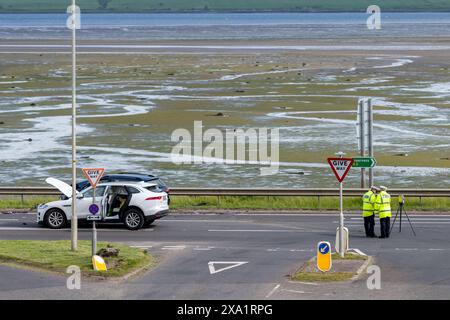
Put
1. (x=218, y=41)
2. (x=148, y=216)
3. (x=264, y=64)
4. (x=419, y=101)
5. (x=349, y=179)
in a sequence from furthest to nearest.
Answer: (x=218, y=41) → (x=264, y=64) → (x=419, y=101) → (x=349, y=179) → (x=148, y=216)

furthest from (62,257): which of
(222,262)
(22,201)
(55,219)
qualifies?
(22,201)

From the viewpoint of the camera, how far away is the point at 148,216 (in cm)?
3647

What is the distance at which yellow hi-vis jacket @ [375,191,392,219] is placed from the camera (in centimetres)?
3419

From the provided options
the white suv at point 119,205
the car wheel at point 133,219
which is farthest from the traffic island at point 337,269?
the car wheel at point 133,219

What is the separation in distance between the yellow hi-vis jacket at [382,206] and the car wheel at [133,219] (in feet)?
25.7

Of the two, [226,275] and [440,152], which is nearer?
[226,275]

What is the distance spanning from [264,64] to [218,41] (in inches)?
1877

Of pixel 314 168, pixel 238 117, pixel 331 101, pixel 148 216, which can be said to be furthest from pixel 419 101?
pixel 148 216

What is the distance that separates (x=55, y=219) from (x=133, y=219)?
8.87ft

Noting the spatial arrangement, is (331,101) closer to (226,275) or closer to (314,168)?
(314,168)

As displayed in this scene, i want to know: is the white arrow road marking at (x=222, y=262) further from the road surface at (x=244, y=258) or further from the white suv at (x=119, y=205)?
the white suv at (x=119, y=205)

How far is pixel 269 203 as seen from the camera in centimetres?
4359

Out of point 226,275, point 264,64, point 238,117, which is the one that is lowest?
point 226,275

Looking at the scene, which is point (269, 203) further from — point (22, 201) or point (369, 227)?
point (22, 201)
